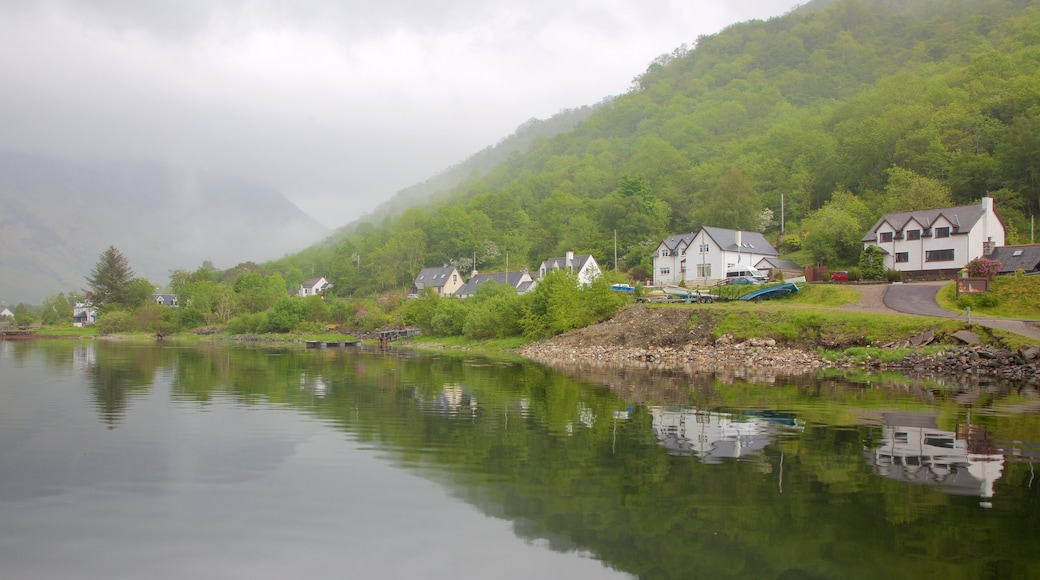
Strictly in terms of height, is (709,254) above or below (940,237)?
below

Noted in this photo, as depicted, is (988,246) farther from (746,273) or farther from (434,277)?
(434,277)

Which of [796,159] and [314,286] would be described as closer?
[796,159]

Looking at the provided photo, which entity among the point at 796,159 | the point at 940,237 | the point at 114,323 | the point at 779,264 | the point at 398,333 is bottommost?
the point at 398,333

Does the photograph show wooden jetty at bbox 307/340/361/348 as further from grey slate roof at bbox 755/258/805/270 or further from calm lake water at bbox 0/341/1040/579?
calm lake water at bbox 0/341/1040/579

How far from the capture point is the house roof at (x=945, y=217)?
5678cm

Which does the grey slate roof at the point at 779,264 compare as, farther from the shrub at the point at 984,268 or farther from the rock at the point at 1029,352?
the rock at the point at 1029,352

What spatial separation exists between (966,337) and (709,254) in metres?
38.9

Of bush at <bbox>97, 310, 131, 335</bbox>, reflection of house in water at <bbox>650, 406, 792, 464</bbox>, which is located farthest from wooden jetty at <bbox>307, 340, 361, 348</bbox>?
reflection of house in water at <bbox>650, 406, 792, 464</bbox>

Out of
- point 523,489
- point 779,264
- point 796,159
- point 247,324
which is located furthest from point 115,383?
point 796,159

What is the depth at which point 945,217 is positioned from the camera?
190ft

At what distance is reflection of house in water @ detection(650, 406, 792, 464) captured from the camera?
50.9ft

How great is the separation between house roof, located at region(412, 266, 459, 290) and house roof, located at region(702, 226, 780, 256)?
55.8 metres

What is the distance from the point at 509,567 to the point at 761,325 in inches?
1608

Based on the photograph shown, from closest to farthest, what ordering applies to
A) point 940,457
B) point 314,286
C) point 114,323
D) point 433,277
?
point 940,457
point 114,323
point 433,277
point 314,286
